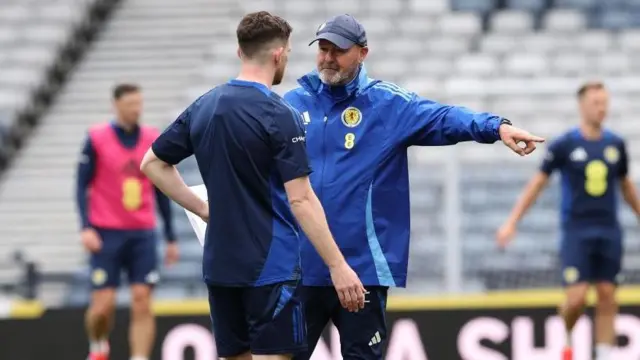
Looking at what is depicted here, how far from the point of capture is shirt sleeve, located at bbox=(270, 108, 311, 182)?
570 centimetres

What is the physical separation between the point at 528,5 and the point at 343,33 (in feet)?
32.1

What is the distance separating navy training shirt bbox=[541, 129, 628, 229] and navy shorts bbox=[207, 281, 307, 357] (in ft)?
15.7

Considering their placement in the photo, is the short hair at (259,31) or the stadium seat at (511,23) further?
the stadium seat at (511,23)

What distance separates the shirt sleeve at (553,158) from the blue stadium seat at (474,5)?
17.8 ft

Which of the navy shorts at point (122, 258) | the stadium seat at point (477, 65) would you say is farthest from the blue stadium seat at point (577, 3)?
the navy shorts at point (122, 258)

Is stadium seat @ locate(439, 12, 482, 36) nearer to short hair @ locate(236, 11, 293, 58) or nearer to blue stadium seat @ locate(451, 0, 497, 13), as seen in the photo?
blue stadium seat @ locate(451, 0, 497, 13)

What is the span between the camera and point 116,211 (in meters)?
10.6

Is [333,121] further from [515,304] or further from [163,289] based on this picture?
[163,289]

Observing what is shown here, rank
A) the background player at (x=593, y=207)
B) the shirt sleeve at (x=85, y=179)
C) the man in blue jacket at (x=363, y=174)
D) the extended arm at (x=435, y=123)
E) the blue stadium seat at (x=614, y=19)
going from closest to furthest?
1. the extended arm at (x=435, y=123)
2. the man in blue jacket at (x=363, y=174)
3. the background player at (x=593, y=207)
4. the shirt sleeve at (x=85, y=179)
5. the blue stadium seat at (x=614, y=19)

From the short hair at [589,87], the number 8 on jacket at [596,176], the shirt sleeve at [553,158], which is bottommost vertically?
the number 8 on jacket at [596,176]

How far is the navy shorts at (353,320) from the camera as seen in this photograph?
6.45 meters

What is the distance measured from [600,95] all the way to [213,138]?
16.9 ft

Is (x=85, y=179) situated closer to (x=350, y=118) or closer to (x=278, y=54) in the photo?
(x=350, y=118)

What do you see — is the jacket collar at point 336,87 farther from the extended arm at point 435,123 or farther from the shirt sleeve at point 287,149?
the shirt sleeve at point 287,149
